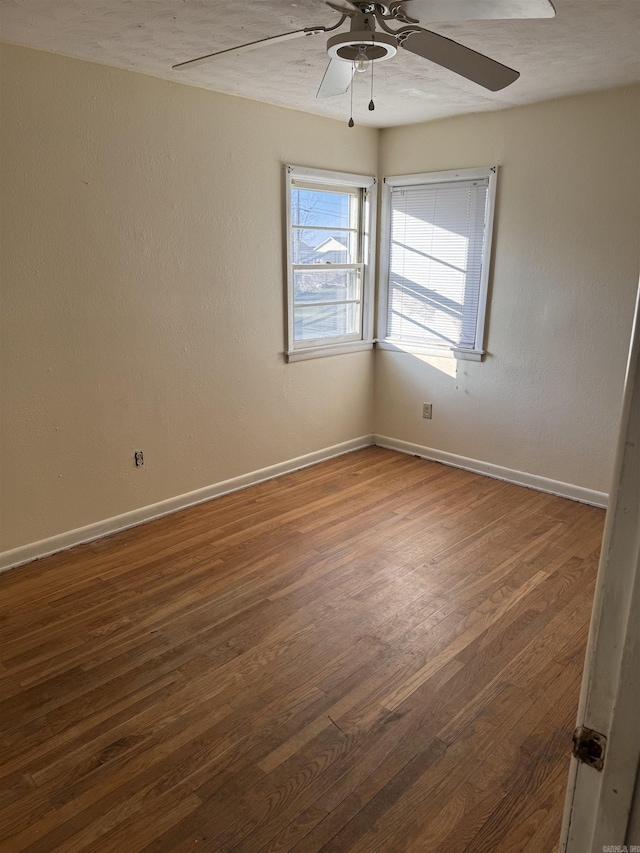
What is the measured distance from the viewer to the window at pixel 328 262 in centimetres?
412

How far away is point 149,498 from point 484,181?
3.05 metres

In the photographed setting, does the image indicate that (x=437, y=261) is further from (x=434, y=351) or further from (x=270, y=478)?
(x=270, y=478)

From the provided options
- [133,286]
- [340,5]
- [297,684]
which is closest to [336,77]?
[340,5]

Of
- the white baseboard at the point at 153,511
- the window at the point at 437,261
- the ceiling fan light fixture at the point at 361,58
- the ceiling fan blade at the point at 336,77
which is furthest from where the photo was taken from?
the window at the point at 437,261

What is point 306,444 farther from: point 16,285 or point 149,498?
point 16,285

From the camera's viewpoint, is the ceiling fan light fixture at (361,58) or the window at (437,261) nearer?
the ceiling fan light fixture at (361,58)

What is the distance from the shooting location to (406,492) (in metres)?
4.05

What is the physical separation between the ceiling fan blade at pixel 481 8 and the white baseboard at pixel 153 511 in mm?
2845

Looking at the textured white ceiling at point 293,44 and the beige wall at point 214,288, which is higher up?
the textured white ceiling at point 293,44

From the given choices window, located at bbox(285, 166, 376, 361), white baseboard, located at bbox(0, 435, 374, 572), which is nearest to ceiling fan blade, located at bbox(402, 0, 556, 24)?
window, located at bbox(285, 166, 376, 361)

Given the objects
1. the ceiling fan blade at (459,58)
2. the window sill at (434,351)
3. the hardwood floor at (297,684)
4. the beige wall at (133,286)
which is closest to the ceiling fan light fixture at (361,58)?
the ceiling fan blade at (459,58)

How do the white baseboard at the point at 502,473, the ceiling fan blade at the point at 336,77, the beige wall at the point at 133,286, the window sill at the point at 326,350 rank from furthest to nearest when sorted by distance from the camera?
1. the window sill at the point at 326,350
2. the white baseboard at the point at 502,473
3. the beige wall at the point at 133,286
4. the ceiling fan blade at the point at 336,77

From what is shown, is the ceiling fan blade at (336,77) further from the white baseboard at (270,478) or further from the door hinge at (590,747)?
the white baseboard at (270,478)

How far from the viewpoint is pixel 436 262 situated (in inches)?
173
